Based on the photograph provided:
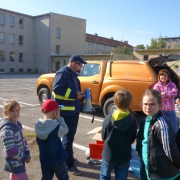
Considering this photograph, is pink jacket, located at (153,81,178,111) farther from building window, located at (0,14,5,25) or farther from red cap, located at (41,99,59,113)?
building window, located at (0,14,5,25)

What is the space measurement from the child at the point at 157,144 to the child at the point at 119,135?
18 centimetres

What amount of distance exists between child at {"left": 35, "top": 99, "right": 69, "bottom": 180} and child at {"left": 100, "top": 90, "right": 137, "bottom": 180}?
0.51 metres

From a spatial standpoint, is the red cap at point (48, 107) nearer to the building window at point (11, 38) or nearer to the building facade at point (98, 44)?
the building window at point (11, 38)

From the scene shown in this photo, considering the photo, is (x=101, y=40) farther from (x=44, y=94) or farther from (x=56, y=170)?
(x=56, y=170)

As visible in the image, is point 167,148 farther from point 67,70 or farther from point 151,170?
point 67,70

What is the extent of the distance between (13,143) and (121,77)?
4728mm

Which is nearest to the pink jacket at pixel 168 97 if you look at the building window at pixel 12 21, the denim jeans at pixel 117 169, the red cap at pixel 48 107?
the denim jeans at pixel 117 169

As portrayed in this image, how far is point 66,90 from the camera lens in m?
3.59

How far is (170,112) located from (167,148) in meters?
2.64

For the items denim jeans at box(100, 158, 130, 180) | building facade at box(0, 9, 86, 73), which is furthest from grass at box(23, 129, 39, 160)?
building facade at box(0, 9, 86, 73)

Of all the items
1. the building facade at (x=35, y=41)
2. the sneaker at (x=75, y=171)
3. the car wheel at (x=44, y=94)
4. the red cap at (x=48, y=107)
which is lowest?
the sneaker at (x=75, y=171)

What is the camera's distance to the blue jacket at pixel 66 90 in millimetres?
3580

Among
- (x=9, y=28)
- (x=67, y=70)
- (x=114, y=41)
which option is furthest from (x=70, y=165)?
(x=114, y=41)

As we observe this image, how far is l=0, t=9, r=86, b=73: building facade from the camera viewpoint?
44094 mm
